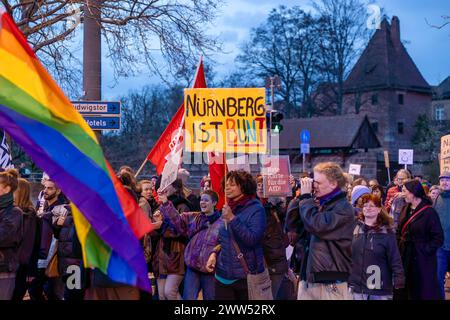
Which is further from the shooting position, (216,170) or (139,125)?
(139,125)

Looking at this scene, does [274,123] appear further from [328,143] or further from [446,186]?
[328,143]

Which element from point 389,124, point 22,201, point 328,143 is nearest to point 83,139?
point 22,201

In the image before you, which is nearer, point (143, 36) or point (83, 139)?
point (83, 139)

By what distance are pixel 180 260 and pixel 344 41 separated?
51893mm

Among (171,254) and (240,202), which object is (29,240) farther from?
(240,202)

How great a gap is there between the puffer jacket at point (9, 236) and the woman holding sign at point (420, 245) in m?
4.45

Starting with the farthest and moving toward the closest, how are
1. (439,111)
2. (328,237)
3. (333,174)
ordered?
(439,111), (333,174), (328,237)

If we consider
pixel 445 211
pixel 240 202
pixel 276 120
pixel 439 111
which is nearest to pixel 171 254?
pixel 240 202

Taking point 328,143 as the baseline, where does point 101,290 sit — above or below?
below

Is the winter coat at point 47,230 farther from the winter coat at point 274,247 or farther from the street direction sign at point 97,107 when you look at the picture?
the street direction sign at point 97,107

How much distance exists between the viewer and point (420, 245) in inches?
357

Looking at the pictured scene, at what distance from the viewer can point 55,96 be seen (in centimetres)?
520

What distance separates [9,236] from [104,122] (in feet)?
13.3
